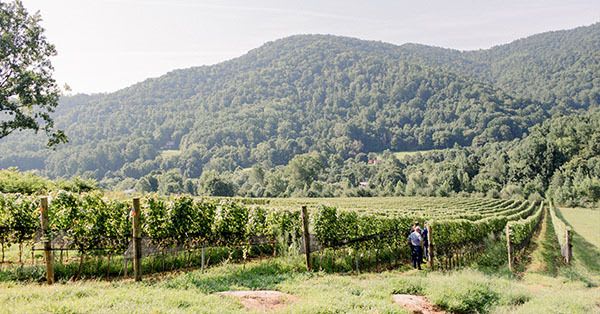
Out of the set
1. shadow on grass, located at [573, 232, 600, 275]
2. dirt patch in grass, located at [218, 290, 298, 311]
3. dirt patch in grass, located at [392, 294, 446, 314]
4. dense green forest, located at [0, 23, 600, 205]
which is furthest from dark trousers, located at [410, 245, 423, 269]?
dense green forest, located at [0, 23, 600, 205]

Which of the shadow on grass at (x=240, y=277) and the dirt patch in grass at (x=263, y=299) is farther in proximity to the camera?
the shadow on grass at (x=240, y=277)

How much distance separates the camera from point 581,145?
126375 mm

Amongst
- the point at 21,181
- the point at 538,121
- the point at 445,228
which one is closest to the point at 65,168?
the point at 21,181

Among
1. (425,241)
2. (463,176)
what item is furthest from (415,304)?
(463,176)

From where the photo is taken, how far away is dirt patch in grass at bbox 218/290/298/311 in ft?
26.5

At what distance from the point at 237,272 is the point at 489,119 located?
18508cm

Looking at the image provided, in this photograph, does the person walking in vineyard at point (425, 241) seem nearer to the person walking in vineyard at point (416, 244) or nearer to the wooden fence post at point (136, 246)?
the person walking in vineyard at point (416, 244)

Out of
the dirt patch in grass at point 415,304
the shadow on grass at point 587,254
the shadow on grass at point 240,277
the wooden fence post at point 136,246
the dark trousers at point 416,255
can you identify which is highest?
the wooden fence post at point 136,246

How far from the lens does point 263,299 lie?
336 inches

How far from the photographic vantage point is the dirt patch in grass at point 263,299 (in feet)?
26.5

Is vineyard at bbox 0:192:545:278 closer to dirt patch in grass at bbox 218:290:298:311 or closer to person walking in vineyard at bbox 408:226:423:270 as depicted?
person walking in vineyard at bbox 408:226:423:270

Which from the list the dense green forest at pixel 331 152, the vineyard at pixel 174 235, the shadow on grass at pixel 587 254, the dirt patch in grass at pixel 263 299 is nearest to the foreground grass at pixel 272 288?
the dirt patch in grass at pixel 263 299

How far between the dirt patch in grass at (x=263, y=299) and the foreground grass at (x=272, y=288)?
219 mm

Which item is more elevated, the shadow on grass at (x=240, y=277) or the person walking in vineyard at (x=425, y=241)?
the shadow on grass at (x=240, y=277)
